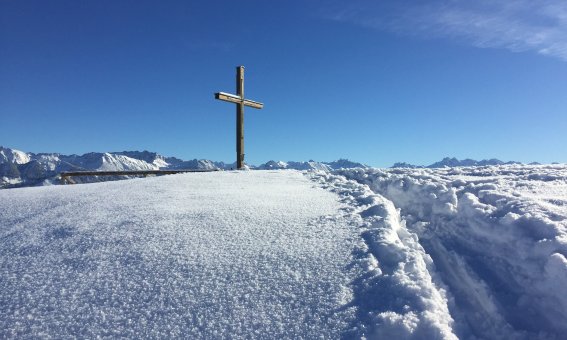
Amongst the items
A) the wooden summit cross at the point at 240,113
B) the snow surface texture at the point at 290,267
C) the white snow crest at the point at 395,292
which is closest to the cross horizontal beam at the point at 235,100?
the wooden summit cross at the point at 240,113

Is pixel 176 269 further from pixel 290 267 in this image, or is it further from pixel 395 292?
pixel 395 292

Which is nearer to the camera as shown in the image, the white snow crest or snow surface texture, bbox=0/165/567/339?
the white snow crest

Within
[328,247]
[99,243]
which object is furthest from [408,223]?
[99,243]

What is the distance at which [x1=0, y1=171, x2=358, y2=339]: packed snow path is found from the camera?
119 inches

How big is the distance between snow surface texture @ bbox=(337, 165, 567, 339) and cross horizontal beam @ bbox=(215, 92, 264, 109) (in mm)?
7001

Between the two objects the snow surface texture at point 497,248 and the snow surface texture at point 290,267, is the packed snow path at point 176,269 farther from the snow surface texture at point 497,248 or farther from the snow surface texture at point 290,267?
the snow surface texture at point 497,248

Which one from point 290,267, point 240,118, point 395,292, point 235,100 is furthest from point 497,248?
point 240,118

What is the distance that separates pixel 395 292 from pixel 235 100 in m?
10.2

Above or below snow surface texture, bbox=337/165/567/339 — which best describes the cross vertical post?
above

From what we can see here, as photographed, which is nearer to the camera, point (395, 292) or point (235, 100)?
point (395, 292)

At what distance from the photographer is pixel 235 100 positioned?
492 inches

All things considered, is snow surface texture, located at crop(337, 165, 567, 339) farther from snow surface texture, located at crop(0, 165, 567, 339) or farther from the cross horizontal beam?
the cross horizontal beam

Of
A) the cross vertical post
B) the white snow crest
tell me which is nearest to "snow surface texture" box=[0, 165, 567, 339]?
the white snow crest

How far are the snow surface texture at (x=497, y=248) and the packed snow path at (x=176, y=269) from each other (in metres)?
0.80
